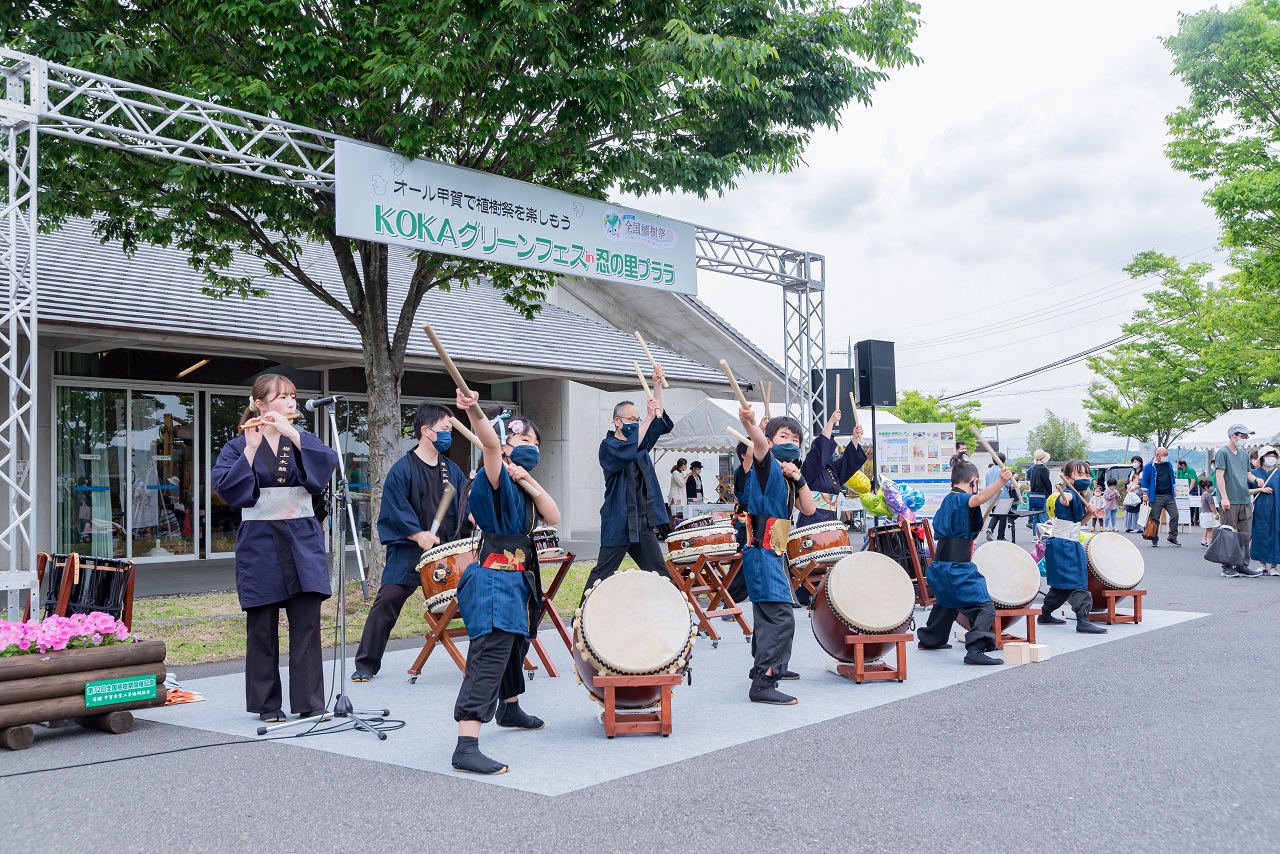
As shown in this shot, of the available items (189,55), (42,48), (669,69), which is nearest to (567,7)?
(669,69)

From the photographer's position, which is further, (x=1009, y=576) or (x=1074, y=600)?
(x=1074, y=600)

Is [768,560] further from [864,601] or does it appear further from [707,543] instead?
[707,543]

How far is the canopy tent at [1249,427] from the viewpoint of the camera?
24.1m

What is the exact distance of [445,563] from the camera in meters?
6.37

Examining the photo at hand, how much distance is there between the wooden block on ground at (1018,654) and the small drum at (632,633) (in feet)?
9.51

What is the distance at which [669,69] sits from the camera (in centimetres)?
891

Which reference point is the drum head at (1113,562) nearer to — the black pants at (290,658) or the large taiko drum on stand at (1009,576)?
the large taiko drum on stand at (1009,576)

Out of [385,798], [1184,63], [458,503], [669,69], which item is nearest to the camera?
[385,798]

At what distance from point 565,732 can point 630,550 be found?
2.17m

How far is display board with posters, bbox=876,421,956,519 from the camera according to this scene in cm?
1560

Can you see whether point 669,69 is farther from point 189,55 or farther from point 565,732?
point 565,732

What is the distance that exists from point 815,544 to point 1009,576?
155cm

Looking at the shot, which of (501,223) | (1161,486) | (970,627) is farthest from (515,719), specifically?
(1161,486)

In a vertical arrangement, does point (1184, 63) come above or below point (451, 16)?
above
